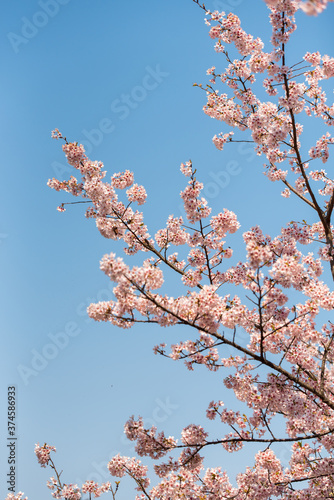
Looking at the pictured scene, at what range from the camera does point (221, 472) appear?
7.85 m

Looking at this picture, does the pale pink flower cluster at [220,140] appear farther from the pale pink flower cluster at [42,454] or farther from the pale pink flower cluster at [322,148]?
the pale pink flower cluster at [42,454]

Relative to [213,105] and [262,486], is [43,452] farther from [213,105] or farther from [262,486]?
[213,105]

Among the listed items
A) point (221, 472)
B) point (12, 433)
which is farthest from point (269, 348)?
point (12, 433)

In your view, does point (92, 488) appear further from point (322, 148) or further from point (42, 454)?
point (322, 148)

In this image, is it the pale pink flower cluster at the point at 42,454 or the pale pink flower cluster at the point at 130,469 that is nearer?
the pale pink flower cluster at the point at 130,469

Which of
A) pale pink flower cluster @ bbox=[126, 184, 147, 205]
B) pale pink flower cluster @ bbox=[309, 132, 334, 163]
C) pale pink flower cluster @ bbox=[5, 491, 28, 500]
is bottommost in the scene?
pale pink flower cluster @ bbox=[5, 491, 28, 500]

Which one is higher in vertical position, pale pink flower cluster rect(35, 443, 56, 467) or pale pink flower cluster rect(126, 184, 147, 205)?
pale pink flower cluster rect(126, 184, 147, 205)

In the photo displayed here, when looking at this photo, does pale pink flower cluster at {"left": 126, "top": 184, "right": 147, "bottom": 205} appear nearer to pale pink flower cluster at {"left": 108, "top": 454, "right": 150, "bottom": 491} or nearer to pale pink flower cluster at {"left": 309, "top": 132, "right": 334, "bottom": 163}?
pale pink flower cluster at {"left": 309, "top": 132, "right": 334, "bottom": 163}

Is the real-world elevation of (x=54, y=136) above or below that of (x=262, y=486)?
above

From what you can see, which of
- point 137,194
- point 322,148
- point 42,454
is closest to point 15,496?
point 42,454

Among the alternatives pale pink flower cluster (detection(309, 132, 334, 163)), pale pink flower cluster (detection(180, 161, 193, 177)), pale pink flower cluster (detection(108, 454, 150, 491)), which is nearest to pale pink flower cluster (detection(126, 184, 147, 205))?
pale pink flower cluster (detection(180, 161, 193, 177))

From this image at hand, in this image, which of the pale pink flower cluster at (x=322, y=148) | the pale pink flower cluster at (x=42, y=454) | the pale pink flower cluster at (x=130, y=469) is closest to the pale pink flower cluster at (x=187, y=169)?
the pale pink flower cluster at (x=322, y=148)

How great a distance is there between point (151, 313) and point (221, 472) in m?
4.68

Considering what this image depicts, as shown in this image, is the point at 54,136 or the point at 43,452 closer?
the point at 54,136
